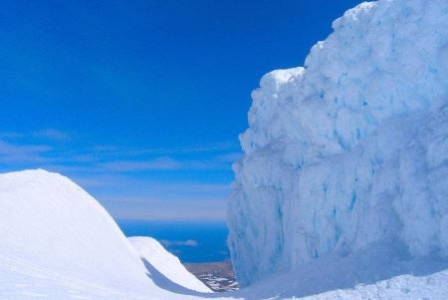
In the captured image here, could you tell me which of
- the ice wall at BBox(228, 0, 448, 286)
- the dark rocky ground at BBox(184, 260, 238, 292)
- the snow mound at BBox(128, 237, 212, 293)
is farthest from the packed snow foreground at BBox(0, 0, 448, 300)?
the dark rocky ground at BBox(184, 260, 238, 292)

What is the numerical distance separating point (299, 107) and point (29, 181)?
17767mm

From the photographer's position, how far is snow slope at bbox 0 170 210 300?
17.6 metres

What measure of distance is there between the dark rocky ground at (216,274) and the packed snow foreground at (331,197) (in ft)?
110

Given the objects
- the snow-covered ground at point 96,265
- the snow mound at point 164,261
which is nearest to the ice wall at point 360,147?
the snow-covered ground at point 96,265

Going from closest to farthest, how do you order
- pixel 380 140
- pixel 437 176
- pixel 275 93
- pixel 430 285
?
1. pixel 430 285
2. pixel 437 176
3. pixel 380 140
4. pixel 275 93

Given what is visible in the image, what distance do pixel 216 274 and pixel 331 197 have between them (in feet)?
177

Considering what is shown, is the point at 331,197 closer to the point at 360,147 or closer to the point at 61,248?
the point at 360,147

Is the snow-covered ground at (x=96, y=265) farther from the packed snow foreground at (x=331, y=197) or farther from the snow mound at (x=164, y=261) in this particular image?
the snow mound at (x=164, y=261)

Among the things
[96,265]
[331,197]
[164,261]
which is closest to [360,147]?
[331,197]

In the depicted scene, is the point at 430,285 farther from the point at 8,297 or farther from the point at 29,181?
the point at 29,181

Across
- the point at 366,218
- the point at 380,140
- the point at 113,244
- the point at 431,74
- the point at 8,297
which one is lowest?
the point at 8,297

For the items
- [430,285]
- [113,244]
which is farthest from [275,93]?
[430,285]

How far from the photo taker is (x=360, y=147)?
25781 mm

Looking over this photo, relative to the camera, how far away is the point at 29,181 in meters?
30.3
